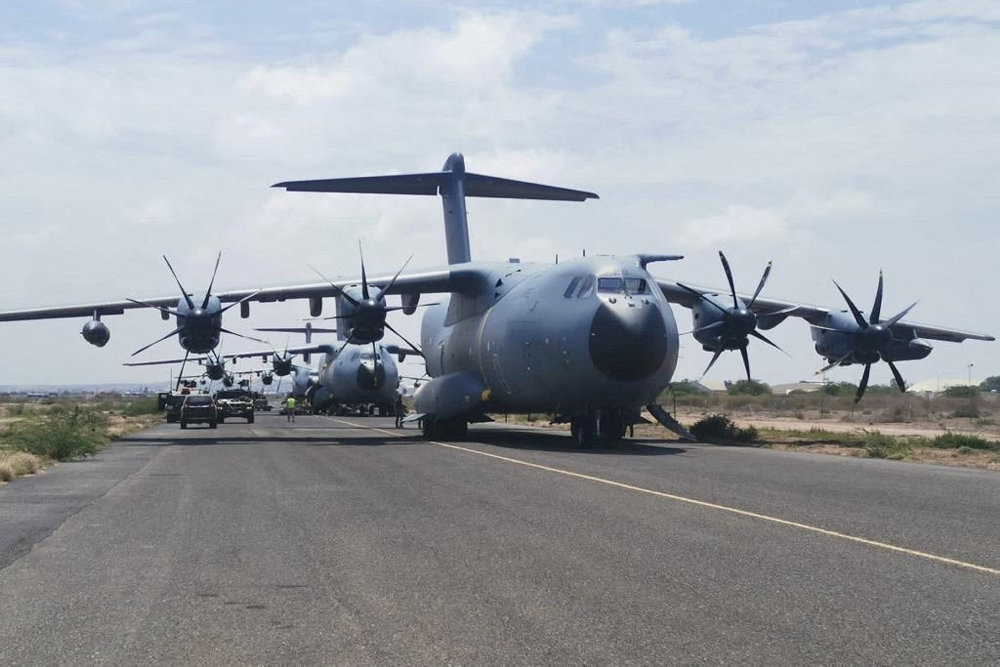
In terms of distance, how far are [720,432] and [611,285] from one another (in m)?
9.68

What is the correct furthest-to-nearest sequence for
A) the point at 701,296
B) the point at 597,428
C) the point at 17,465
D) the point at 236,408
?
1. the point at 236,408
2. the point at 701,296
3. the point at 597,428
4. the point at 17,465

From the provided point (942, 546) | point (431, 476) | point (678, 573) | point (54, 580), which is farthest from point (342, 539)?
point (431, 476)

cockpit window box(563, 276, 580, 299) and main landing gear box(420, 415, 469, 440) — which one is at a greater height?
cockpit window box(563, 276, 580, 299)

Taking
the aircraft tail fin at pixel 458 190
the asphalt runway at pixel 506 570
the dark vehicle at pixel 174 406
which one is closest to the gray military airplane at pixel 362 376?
the dark vehicle at pixel 174 406

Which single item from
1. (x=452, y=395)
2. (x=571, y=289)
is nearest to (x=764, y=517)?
(x=571, y=289)

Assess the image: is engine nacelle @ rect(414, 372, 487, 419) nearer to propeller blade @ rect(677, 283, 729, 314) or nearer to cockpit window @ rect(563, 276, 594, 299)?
cockpit window @ rect(563, 276, 594, 299)

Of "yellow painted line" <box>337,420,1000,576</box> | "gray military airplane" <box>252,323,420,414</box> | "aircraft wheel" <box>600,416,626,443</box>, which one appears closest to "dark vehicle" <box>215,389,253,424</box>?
"gray military airplane" <box>252,323,420,414</box>

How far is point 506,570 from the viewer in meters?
9.41

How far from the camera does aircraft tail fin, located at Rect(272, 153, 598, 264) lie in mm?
→ 38891

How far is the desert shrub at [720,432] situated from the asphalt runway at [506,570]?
576 inches

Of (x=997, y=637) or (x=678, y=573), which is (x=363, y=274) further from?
(x=997, y=637)

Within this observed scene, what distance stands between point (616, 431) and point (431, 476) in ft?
33.2

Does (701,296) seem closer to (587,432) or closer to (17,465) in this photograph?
(587,432)

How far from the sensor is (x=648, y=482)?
1739 cm
